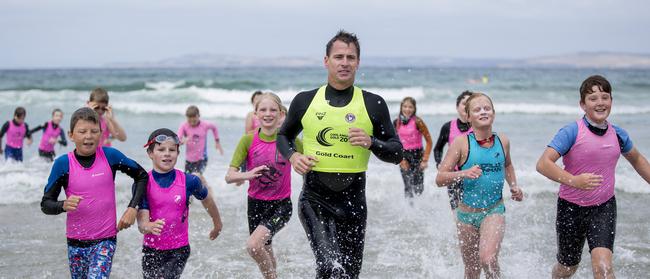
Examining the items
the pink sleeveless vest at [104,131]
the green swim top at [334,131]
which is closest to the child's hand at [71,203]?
the green swim top at [334,131]

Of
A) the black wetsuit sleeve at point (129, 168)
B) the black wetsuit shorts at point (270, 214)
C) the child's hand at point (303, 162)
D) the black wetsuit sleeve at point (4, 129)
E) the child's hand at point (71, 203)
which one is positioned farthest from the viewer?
the black wetsuit sleeve at point (4, 129)

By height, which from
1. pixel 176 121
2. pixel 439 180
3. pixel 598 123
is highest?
pixel 598 123

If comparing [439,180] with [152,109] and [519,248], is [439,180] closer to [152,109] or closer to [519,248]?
[519,248]

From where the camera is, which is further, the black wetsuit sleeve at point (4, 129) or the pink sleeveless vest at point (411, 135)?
the black wetsuit sleeve at point (4, 129)

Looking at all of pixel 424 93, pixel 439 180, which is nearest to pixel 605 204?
pixel 439 180

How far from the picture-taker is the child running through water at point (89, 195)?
4734 mm

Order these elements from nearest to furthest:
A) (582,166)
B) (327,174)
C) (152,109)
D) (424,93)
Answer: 1. (327,174)
2. (582,166)
3. (152,109)
4. (424,93)

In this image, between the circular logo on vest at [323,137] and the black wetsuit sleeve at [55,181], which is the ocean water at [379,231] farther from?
the circular logo on vest at [323,137]

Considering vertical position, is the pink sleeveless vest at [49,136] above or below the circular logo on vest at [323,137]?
below

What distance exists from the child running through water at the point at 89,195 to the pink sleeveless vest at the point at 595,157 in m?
3.30

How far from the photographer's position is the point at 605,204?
5.30m

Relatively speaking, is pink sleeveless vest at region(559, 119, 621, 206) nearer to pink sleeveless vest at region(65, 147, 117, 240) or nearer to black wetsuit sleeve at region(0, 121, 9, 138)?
pink sleeveless vest at region(65, 147, 117, 240)

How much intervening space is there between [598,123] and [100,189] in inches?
149

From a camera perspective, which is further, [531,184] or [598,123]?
[531,184]
